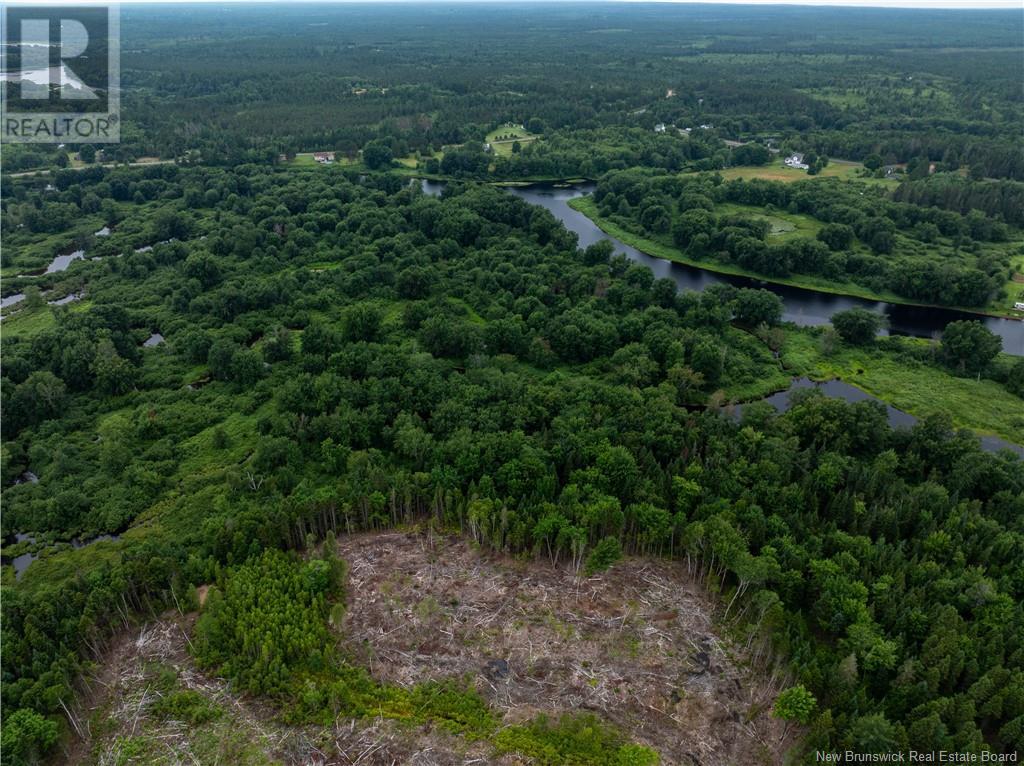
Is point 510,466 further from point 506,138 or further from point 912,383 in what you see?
point 506,138

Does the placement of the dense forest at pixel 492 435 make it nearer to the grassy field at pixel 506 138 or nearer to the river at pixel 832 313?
the river at pixel 832 313

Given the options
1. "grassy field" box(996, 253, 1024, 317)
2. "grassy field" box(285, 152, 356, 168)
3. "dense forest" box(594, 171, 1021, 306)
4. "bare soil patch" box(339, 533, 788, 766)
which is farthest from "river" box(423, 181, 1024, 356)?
"grassy field" box(285, 152, 356, 168)

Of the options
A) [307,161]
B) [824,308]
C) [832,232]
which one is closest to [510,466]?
[824,308]

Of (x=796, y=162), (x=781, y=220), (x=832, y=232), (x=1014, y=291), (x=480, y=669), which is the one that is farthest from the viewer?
(x=796, y=162)

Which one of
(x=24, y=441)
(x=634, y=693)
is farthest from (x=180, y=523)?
(x=634, y=693)

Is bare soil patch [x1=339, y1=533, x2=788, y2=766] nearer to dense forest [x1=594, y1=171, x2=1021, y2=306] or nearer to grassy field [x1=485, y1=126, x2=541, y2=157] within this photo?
dense forest [x1=594, y1=171, x2=1021, y2=306]

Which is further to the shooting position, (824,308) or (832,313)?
(824,308)
